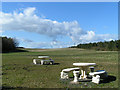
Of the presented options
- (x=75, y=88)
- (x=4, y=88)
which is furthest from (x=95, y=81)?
(x=4, y=88)

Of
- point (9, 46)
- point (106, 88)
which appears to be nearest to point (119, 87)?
point (106, 88)

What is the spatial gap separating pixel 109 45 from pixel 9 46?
50918 mm

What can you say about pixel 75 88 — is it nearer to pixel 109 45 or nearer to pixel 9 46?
pixel 9 46

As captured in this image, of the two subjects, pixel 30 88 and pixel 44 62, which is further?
pixel 44 62

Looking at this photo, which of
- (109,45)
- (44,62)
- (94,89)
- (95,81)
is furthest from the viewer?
(109,45)

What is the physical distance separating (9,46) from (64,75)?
6532 centimetres

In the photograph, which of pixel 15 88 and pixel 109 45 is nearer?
pixel 15 88

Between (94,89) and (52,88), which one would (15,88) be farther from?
(94,89)

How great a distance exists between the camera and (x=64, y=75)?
354 inches

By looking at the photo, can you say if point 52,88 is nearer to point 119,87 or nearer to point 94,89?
point 94,89

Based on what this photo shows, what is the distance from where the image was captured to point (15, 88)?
22.6ft

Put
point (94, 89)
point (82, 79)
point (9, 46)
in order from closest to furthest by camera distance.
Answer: point (94, 89)
point (82, 79)
point (9, 46)

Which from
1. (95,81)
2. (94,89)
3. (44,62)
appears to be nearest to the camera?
(94,89)

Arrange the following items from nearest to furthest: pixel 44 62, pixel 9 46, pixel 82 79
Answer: pixel 82 79, pixel 44 62, pixel 9 46
